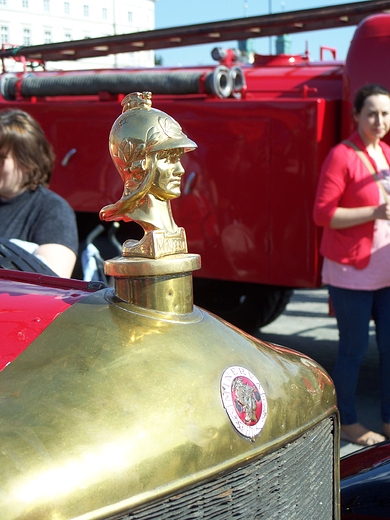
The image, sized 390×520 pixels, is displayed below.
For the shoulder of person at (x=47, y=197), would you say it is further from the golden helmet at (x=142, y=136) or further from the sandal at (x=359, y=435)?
the sandal at (x=359, y=435)

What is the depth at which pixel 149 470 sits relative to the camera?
1108 millimetres

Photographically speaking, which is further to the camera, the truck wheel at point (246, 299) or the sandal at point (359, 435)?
the truck wheel at point (246, 299)

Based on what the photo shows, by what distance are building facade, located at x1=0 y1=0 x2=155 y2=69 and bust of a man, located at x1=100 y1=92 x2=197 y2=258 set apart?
834 mm

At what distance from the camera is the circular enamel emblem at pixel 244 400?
1.24 meters

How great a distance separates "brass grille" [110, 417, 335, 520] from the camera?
1.16 metres

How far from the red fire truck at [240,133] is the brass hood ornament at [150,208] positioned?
10.6ft

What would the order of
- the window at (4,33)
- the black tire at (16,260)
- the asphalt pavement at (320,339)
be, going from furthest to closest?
the asphalt pavement at (320,339) < the window at (4,33) < the black tire at (16,260)

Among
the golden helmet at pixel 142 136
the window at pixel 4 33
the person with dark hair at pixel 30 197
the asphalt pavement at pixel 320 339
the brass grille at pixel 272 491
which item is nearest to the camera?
the brass grille at pixel 272 491

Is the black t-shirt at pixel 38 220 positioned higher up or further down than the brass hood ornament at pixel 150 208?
further down

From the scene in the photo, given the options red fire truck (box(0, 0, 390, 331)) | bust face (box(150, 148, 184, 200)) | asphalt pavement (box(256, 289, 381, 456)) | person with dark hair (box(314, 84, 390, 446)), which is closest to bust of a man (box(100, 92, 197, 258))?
bust face (box(150, 148, 184, 200))

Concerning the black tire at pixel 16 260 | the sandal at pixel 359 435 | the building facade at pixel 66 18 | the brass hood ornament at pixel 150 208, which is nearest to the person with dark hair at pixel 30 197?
the building facade at pixel 66 18

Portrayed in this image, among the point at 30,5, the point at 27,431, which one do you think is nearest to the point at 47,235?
the point at 30,5

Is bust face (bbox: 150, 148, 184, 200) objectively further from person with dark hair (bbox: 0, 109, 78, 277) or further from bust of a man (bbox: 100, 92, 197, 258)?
person with dark hair (bbox: 0, 109, 78, 277)

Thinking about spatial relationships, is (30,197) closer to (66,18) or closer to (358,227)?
(66,18)
